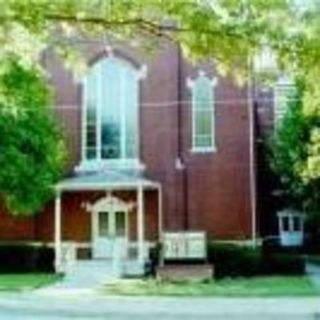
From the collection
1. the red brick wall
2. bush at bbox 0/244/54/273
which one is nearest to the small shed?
the red brick wall

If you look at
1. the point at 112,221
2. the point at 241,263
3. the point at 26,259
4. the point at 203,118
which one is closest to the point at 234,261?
the point at 241,263

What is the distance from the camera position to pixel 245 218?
1533 inches

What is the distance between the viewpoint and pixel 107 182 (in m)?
38.6

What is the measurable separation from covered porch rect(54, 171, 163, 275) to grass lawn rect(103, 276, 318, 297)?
11.8 feet

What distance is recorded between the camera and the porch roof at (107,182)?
38.5 metres

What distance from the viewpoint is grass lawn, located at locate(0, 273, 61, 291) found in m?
30.4

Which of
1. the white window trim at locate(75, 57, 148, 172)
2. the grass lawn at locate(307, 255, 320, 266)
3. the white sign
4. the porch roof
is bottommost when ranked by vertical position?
the grass lawn at locate(307, 255, 320, 266)

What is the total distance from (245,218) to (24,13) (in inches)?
1103

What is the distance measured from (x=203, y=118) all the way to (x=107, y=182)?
4416mm

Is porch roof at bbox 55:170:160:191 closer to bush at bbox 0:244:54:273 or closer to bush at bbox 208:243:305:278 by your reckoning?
bush at bbox 0:244:54:273

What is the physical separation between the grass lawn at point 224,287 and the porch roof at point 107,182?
5403mm

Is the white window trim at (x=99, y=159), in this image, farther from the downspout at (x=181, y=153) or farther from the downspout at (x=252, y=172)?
the downspout at (x=252, y=172)

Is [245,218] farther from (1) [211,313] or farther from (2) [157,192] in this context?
(1) [211,313]

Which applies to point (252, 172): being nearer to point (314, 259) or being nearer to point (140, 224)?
point (140, 224)
